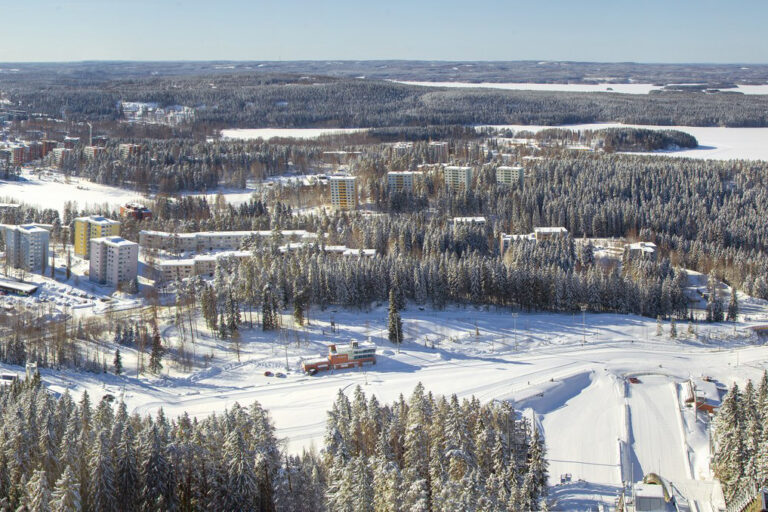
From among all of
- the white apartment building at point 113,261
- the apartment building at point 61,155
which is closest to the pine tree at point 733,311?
the white apartment building at point 113,261

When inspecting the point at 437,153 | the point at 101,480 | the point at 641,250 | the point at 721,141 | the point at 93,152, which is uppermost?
the point at 721,141

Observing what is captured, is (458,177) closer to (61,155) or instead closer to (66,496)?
(61,155)

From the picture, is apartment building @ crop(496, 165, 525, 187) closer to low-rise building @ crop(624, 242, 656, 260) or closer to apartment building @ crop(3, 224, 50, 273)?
low-rise building @ crop(624, 242, 656, 260)

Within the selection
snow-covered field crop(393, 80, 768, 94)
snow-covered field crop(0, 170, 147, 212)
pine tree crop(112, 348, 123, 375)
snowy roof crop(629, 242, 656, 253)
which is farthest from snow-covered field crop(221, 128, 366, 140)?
snow-covered field crop(393, 80, 768, 94)

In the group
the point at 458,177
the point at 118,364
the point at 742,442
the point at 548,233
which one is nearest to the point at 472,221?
the point at 548,233

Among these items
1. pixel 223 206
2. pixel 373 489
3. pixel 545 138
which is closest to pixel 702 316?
pixel 373 489

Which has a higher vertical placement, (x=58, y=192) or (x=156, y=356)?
(x=58, y=192)
